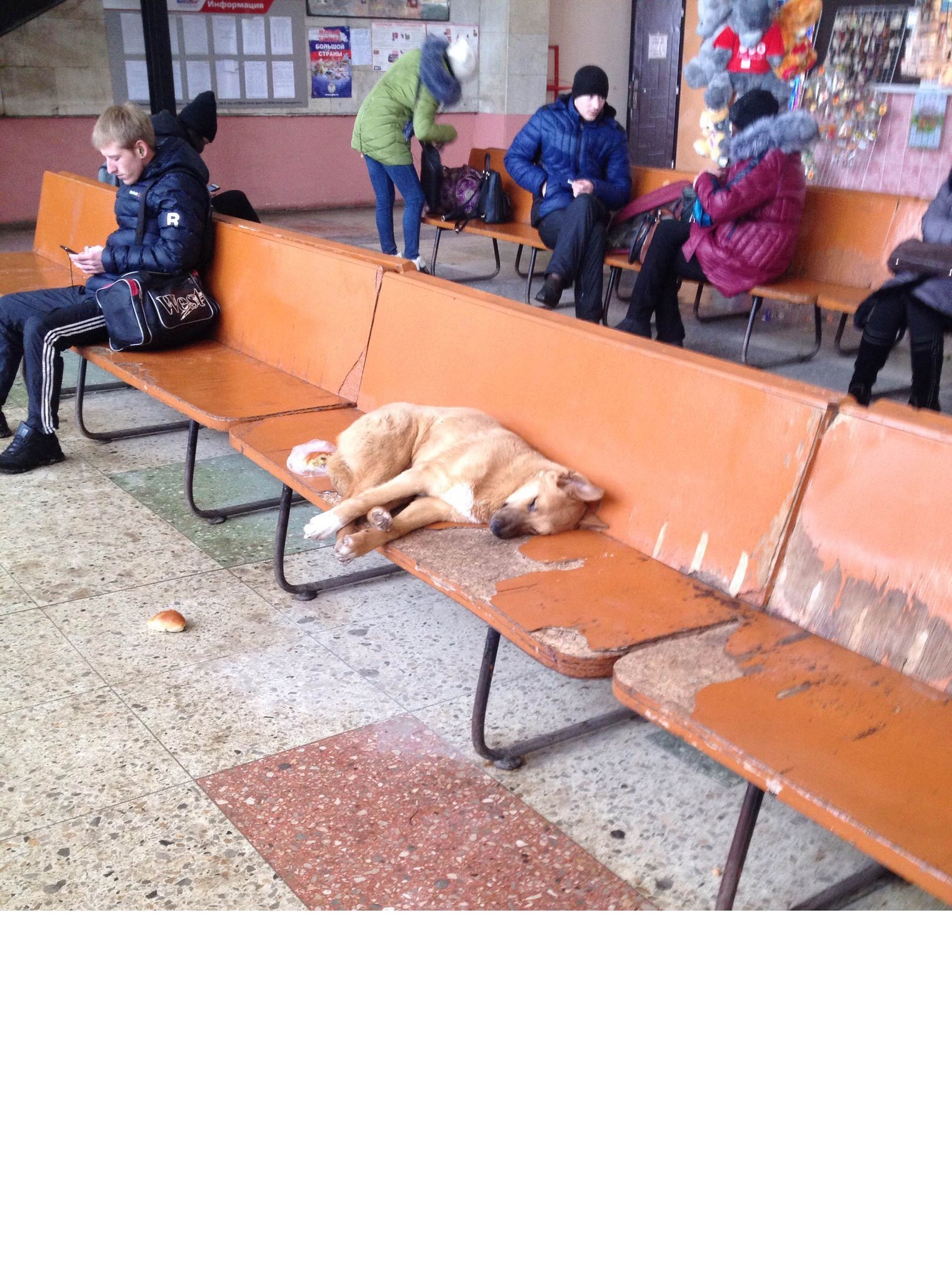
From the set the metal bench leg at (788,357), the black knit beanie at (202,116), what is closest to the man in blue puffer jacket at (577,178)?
the metal bench leg at (788,357)

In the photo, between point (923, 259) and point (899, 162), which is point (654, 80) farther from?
point (923, 259)

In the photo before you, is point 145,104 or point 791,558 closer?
point 791,558

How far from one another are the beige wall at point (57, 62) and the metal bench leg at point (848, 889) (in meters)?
12.5

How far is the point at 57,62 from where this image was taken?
11992mm

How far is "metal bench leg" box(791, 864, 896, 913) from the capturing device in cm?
265

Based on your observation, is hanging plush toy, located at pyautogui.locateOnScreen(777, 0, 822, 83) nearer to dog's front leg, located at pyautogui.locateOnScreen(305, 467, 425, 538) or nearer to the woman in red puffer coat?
the woman in red puffer coat

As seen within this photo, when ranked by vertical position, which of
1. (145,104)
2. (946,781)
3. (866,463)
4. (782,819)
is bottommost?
(782,819)

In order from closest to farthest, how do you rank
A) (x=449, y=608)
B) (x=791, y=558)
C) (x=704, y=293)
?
(x=791, y=558), (x=449, y=608), (x=704, y=293)

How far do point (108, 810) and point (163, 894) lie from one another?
1.34 ft

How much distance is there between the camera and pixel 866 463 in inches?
104

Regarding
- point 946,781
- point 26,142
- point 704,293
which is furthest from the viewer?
point 26,142

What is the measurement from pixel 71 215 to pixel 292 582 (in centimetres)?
410
